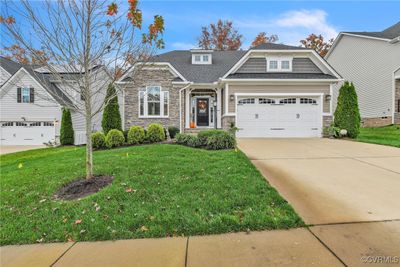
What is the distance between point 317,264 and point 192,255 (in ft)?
4.17

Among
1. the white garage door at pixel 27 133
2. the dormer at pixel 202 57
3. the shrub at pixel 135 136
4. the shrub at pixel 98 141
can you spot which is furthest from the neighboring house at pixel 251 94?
the white garage door at pixel 27 133

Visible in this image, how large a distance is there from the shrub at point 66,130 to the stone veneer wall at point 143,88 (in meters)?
5.27

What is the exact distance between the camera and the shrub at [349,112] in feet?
39.2

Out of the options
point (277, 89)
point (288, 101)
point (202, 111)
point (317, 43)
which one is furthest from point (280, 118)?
point (317, 43)

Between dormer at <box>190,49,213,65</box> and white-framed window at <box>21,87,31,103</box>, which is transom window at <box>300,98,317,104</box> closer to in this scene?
dormer at <box>190,49,213,65</box>

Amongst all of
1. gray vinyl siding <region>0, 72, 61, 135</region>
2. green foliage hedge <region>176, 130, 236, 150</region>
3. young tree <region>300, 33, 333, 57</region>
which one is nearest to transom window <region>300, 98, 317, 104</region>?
green foliage hedge <region>176, 130, 236, 150</region>

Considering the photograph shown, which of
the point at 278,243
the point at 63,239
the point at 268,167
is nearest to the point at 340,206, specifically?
→ the point at 278,243

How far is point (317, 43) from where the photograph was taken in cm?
2800

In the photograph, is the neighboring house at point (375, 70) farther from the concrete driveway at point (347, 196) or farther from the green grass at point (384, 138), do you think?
the concrete driveway at point (347, 196)

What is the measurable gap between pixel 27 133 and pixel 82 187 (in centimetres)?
1568

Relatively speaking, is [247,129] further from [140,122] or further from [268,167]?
[268,167]

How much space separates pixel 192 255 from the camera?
8.67ft

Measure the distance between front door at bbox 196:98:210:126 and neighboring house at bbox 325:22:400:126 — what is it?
39.7 ft

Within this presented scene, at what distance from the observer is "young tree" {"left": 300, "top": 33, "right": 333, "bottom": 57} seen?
27.8m
